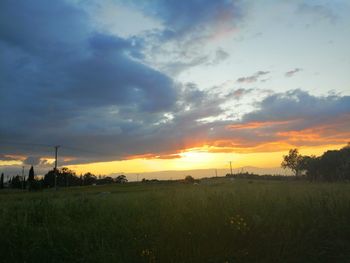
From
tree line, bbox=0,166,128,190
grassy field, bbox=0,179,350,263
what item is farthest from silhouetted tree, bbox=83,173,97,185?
grassy field, bbox=0,179,350,263

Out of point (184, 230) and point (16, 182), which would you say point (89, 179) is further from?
point (184, 230)

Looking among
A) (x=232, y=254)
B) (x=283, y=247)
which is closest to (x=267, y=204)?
(x=283, y=247)

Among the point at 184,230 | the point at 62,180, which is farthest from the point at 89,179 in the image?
the point at 184,230

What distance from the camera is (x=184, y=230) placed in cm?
787

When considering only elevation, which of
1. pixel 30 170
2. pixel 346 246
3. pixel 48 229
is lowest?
pixel 346 246

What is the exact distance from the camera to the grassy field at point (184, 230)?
23.2 feet

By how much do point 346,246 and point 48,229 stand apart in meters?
6.20

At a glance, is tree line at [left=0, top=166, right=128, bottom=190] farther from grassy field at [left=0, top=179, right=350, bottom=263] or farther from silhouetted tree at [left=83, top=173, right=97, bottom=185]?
grassy field at [left=0, top=179, right=350, bottom=263]

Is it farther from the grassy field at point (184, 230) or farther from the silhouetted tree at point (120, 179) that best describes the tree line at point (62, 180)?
the grassy field at point (184, 230)

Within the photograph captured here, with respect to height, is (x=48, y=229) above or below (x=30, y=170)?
below

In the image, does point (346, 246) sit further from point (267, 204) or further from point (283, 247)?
point (267, 204)

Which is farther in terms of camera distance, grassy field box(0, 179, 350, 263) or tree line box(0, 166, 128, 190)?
tree line box(0, 166, 128, 190)

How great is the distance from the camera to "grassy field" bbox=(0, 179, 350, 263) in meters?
7.07

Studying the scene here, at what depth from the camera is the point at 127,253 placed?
6.98 meters
